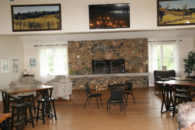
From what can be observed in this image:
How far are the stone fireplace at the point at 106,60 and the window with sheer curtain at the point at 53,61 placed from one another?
551 millimetres

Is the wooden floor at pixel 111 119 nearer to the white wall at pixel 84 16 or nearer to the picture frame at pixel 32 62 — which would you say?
the white wall at pixel 84 16

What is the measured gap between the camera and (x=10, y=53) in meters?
7.91

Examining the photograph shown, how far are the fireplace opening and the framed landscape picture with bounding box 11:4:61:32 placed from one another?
166 inches

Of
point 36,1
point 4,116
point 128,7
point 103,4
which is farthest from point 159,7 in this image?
point 4,116

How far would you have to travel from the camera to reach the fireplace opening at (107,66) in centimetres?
918

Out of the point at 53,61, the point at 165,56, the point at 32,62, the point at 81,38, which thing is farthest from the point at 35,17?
the point at 165,56

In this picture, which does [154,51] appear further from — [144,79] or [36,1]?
[36,1]

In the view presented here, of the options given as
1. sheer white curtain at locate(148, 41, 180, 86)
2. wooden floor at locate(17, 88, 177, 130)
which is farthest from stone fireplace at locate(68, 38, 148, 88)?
wooden floor at locate(17, 88, 177, 130)

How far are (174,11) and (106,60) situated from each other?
15.0ft

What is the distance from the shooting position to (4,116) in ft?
8.64

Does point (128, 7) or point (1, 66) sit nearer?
point (128, 7)

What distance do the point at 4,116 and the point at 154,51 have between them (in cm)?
828

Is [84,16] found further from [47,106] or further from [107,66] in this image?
[107,66]

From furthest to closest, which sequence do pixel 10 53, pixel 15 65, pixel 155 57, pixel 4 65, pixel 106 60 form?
pixel 155 57
pixel 106 60
pixel 15 65
pixel 10 53
pixel 4 65
